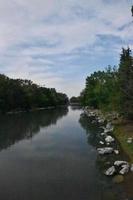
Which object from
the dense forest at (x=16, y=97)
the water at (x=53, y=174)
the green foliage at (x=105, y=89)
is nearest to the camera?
the water at (x=53, y=174)

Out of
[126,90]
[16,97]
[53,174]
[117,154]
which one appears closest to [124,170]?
[53,174]

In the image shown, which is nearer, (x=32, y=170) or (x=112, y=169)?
(x=112, y=169)

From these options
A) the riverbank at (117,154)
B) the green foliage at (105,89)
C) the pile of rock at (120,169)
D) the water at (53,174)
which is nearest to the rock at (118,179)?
the riverbank at (117,154)

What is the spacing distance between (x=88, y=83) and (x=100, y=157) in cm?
10963

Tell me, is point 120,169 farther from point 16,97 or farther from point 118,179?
point 16,97

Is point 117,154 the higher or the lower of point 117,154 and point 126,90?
the lower

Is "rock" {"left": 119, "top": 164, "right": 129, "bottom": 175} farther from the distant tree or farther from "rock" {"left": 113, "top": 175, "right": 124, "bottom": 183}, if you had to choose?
the distant tree

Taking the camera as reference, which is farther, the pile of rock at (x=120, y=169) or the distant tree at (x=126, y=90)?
the distant tree at (x=126, y=90)

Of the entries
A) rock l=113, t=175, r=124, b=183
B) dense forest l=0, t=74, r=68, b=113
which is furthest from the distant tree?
dense forest l=0, t=74, r=68, b=113

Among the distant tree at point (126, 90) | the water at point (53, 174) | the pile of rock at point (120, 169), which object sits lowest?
the water at point (53, 174)

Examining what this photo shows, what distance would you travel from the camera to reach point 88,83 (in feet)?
460

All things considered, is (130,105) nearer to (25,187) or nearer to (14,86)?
(25,187)

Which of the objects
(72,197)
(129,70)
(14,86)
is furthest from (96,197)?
(14,86)

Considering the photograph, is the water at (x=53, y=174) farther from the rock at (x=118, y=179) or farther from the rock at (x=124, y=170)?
the rock at (x=124, y=170)
